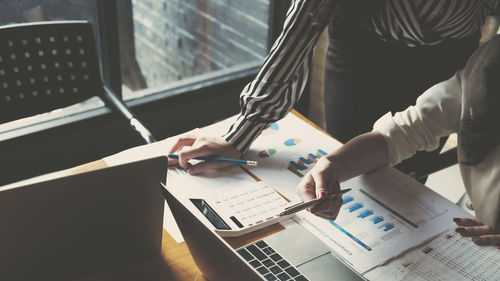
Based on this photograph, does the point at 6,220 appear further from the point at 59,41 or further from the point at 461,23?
the point at 461,23

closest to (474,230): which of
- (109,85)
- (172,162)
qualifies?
(172,162)

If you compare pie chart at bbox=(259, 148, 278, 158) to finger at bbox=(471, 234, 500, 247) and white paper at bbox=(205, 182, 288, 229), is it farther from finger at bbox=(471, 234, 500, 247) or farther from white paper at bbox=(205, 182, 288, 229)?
finger at bbox=(471, 234, 500, 247)

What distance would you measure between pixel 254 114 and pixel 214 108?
4.95 ft

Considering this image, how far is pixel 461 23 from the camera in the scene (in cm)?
146

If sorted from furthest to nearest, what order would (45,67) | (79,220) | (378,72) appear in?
(45,67), (378,72), (79,220)

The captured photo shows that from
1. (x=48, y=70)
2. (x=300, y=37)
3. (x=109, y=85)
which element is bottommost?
(x=109, y=85)

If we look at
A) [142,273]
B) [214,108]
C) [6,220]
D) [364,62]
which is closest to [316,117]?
A: [214,108]

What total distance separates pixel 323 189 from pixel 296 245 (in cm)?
14

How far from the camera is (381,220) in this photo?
1161 mm

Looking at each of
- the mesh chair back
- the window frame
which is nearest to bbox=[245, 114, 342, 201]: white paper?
the mesh chair back

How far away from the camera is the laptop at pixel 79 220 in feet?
2.64

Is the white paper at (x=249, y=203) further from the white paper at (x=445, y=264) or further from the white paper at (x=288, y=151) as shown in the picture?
the white paper at (x=445, y=264)

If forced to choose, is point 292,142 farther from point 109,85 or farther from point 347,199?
point 109,85

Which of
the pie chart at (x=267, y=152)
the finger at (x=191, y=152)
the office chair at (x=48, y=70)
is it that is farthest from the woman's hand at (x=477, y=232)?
the office chair at (x=48, y=70)
